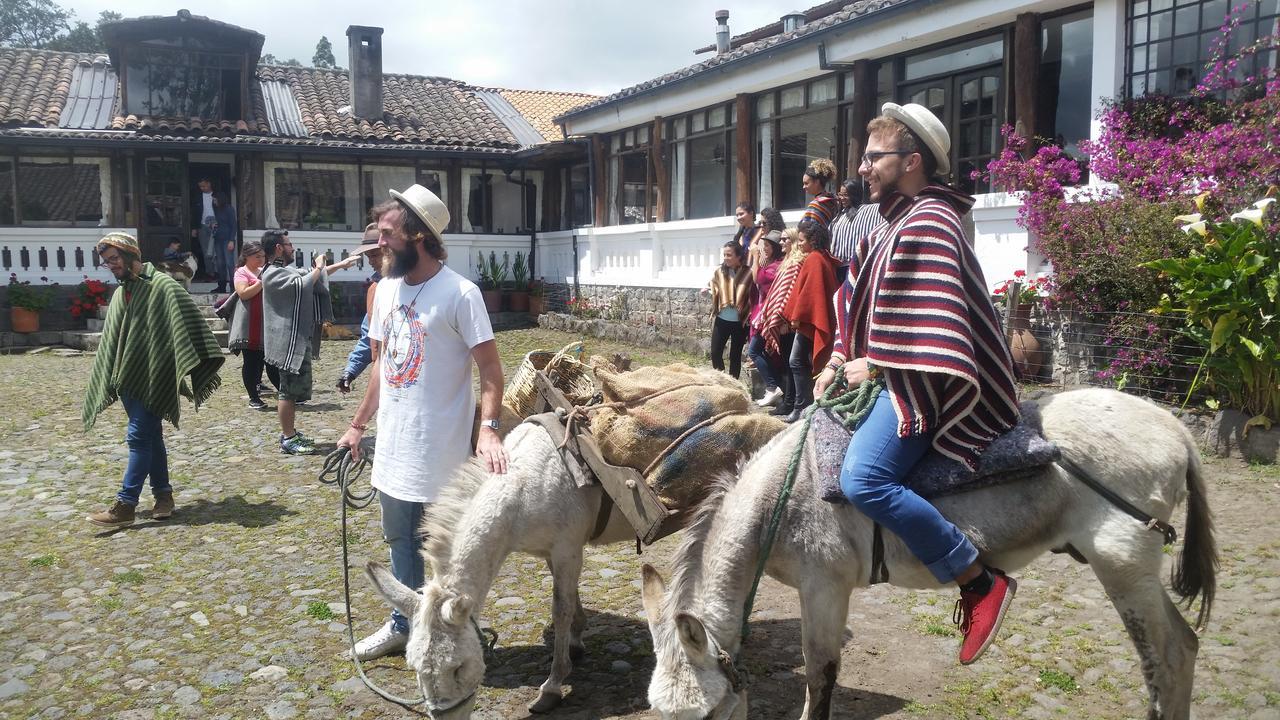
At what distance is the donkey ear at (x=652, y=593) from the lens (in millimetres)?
3223

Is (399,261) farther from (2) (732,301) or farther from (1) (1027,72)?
(1) (1027,72)

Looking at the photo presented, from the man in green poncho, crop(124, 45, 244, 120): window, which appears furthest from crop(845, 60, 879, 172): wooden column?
crop(124, 45, 244, 120): window

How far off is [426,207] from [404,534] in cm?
145

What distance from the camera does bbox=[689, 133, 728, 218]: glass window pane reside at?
1711 centimetres

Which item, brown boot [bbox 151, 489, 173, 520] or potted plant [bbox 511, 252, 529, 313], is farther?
potted plant [bbox 511, 252, 529, 313]

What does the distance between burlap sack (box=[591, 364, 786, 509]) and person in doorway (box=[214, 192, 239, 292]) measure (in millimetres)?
19203

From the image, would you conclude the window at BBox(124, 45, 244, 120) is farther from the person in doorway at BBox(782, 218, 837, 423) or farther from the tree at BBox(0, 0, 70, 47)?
the tree at BBox(0, 0, 70, 47)

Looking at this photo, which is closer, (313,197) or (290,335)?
(290,335)

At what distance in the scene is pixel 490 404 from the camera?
4.07 metres

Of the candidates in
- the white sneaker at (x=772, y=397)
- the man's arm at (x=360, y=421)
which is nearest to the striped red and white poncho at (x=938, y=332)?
the man's arm at (x=360, y=421)

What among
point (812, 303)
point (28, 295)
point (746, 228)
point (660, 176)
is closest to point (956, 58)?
point (746, 228)

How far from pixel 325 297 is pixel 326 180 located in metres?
13.7

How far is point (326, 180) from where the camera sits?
22.8 metres

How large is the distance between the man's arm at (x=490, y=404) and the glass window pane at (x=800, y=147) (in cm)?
1101
